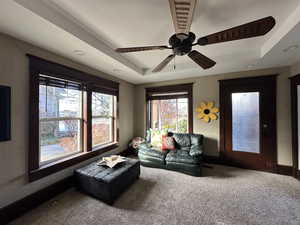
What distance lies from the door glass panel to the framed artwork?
4.33 m

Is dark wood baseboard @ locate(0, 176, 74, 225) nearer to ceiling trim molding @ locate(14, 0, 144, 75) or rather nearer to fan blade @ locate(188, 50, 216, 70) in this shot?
ceiling trim molding @ locate(14, 0, 144, 75)

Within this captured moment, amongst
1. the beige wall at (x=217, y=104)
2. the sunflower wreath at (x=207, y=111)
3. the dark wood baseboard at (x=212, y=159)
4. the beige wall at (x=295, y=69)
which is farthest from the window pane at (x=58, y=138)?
the beige wall at (x=295, y=69)

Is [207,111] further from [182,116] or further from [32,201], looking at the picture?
[32,201]

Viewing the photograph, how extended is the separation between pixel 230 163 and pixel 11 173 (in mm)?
4301

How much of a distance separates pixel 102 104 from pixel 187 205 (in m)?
2.87

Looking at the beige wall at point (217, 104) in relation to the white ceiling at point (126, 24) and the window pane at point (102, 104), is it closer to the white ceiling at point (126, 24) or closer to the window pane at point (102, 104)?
the white ceiling at point (126, 24)

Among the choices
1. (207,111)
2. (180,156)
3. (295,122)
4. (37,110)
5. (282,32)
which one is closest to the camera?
(282,32)

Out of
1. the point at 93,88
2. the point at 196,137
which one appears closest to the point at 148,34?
the point at 93,88

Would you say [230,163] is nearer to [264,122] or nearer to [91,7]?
[264,122]

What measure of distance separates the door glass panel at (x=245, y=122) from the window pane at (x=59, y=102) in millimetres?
3747

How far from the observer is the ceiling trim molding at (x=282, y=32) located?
61.9 inches

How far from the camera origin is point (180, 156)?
3.11m

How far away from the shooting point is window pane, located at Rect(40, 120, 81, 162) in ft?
7.66

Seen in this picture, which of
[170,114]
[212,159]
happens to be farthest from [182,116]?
[212,159]
